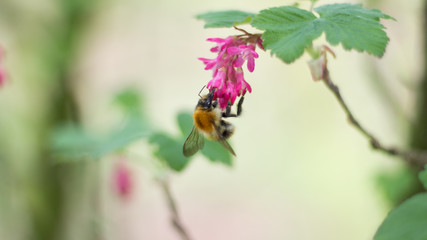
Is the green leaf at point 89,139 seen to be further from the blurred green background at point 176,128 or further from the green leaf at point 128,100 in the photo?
the blurred green background at point 176,128

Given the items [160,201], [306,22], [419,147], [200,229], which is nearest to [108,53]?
[160,201]

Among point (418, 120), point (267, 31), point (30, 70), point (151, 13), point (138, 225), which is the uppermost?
point (267, 31)

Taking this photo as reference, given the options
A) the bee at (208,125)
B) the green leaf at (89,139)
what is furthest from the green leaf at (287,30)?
the green leaf at (89,139)

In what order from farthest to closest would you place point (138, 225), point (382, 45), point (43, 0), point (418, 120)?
1. point (138, 225)
2. point (43, 0)
3. point (418, 120)
4. point (382, 45)

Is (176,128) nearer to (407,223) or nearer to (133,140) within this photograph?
(133,140)

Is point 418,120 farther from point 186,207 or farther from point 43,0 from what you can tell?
point 186,207

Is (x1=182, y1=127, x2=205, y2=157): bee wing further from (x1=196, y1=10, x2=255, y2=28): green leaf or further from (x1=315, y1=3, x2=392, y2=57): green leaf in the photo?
(x1=315, y1=3, x2=392, y2=57): green leaf
